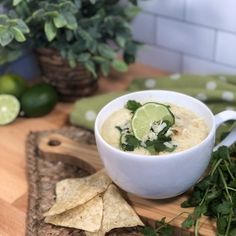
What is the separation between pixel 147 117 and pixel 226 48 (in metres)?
0.42

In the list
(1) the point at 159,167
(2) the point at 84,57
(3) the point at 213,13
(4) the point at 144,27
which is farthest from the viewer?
(4) the point at 144,27

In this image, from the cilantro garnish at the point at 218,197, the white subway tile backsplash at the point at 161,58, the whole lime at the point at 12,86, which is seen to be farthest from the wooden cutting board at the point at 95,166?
the white subway tile backsplash at the point at 161,58

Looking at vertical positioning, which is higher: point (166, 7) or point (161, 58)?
point (166, 7)

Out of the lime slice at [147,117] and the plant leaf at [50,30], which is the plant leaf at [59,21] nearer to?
the plant leaf at [50,30]

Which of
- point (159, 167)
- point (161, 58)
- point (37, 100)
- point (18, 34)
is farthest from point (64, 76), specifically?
point (159, 167)

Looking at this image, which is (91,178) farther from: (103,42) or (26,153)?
(103,42)

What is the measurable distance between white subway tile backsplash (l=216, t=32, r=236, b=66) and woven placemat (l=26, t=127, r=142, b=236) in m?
0.35

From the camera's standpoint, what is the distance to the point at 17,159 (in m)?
0.77

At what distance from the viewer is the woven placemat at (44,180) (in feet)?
2.01

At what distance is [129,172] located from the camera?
0.58 m

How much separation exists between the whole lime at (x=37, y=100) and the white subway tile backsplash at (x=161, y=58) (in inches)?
11.2

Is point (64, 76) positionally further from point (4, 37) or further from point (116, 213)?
point (116, 213)

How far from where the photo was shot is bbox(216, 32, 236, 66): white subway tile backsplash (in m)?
0.94

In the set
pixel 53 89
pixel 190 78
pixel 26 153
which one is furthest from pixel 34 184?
pixel 190 78
